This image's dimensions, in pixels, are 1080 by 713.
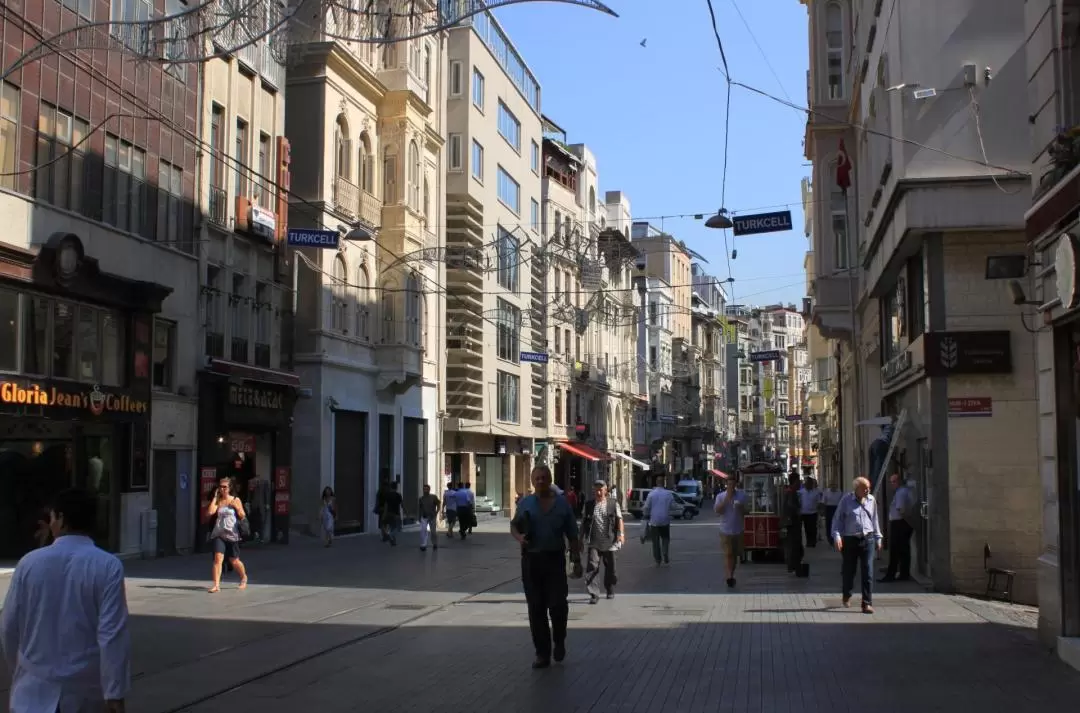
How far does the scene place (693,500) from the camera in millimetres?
62094

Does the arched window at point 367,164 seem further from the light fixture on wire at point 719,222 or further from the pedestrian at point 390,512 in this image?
the light fixture on wire at point 719,222

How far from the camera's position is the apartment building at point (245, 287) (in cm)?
2992

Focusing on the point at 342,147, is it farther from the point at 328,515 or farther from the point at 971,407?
the point at 971,407

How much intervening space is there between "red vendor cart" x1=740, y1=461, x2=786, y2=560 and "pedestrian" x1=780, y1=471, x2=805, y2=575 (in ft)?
1.55

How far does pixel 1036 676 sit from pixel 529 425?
1913 inches

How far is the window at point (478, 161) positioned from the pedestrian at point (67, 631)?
4636 cm

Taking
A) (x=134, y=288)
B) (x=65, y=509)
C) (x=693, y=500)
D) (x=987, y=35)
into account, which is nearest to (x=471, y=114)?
(x=693, y=500)

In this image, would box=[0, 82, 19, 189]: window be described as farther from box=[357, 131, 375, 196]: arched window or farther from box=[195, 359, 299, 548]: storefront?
box=[357, 131, 375, 196]: arched window

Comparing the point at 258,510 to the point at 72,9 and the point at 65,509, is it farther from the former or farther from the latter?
the point at 65,509

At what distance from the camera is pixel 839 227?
107ft

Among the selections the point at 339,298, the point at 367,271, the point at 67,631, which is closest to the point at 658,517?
the point at 339,298

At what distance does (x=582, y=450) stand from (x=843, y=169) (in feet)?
118

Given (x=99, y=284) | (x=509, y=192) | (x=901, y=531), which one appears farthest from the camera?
(x=509, y=192)

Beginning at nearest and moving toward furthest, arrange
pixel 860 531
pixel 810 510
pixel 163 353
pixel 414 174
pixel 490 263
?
pixel 860 531, pixel 163 353, pixel 810 510, pixel 414 174, pixel 490 263
